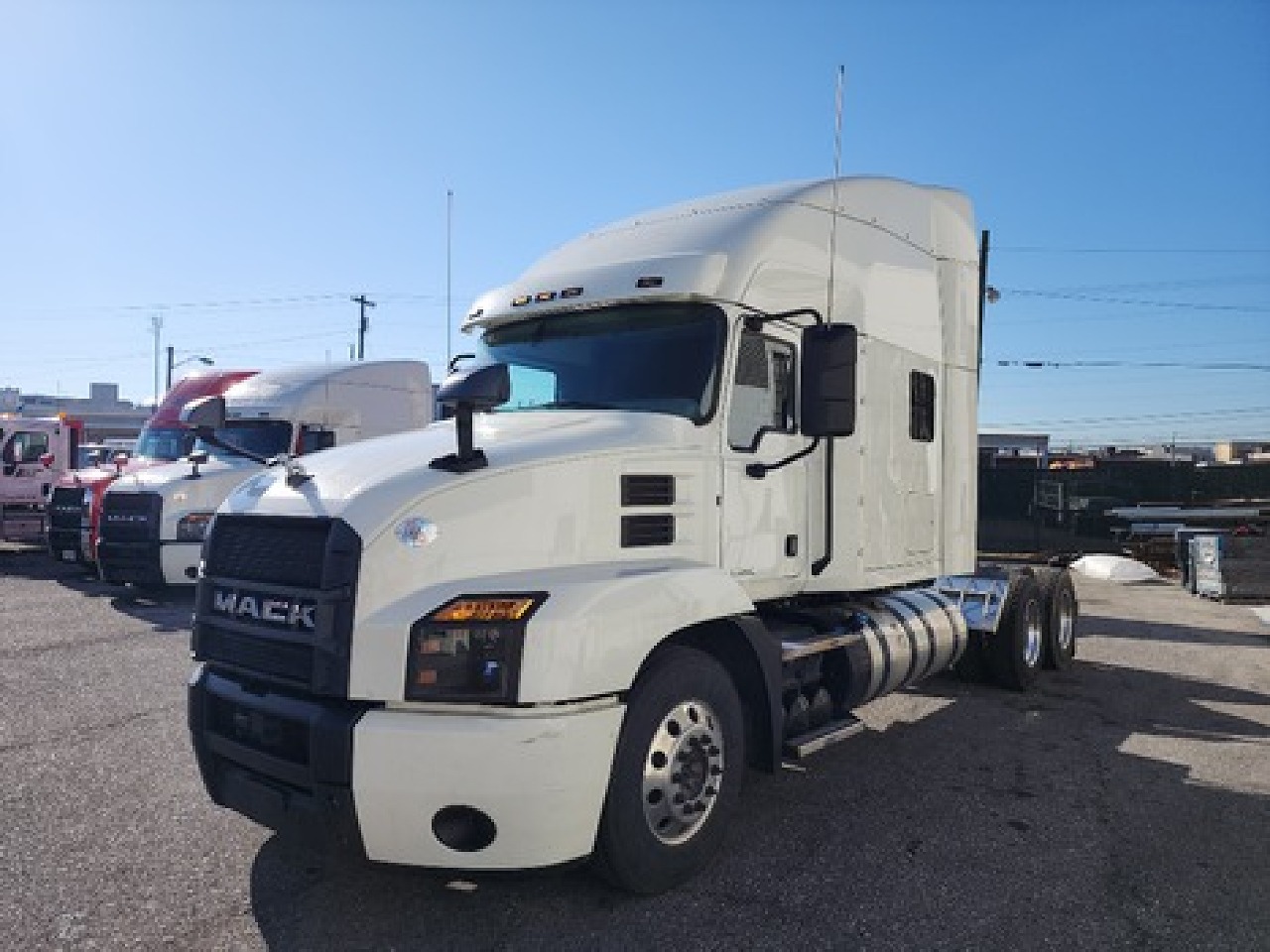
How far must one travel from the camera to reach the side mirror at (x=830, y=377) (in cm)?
425

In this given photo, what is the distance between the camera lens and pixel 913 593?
643 cm

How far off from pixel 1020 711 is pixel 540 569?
5.13 meters

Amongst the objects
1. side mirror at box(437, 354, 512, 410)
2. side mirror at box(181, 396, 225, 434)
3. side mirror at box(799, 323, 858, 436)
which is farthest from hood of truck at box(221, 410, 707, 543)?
side mirror at box(181, 396, 225, 434)

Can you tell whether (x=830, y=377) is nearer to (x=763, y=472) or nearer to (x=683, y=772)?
(x=763, y=472)

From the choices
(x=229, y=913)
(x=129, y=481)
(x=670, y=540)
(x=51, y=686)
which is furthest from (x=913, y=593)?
(x=129, y=481)

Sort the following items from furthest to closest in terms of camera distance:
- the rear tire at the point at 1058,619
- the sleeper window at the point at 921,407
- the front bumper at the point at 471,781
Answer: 1. the rear tire at the point at 1058,619
2. the sleeper window at the point at 921,407
3. the front bumper at the point at 471,781

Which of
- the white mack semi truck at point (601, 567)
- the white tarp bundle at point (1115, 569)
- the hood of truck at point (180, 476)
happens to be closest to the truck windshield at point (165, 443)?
the hood of truck at point (180, 476)

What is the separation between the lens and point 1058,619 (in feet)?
27.8

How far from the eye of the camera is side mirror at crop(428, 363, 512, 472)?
341 centimetres

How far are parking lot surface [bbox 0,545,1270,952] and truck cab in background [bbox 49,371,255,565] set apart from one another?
6.89 metres

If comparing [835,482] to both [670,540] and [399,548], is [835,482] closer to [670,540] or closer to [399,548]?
[670,540]

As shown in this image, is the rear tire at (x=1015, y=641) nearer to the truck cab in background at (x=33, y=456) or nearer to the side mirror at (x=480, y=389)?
the side mirror at (x=480, y=389)

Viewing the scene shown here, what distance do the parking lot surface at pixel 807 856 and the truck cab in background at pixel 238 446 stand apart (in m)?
4.49

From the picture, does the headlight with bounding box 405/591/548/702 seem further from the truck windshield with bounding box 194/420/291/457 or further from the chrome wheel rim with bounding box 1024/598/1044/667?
the truck windshield with bounding box 194/420/291/457
